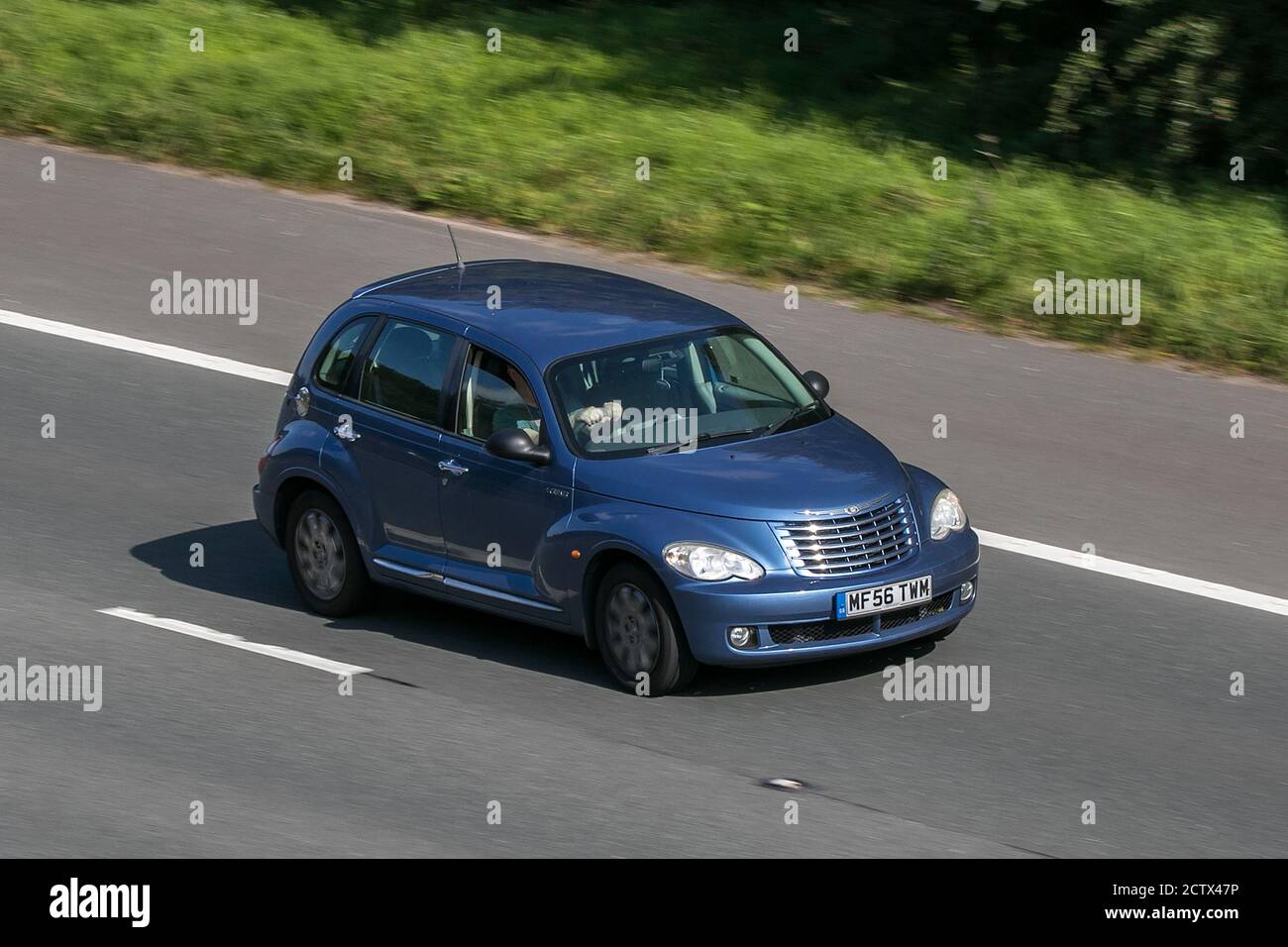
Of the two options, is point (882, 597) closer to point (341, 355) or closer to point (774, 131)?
point (341, 355)

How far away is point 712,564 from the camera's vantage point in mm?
8836

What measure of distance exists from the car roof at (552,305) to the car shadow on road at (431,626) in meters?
1.43

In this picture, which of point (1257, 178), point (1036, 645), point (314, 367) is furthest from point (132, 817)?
point (1257, 178)

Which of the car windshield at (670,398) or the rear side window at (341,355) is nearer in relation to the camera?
the car windshield at (670,398)

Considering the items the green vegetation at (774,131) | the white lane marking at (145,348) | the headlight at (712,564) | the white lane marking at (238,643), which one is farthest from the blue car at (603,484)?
the green vegetation at (774,131)

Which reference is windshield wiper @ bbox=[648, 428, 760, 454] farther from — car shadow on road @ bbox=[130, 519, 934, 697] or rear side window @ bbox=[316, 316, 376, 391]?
rear side window @ bbox=[316, 316, 376, 391]

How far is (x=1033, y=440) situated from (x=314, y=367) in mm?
4873

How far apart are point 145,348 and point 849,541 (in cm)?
729

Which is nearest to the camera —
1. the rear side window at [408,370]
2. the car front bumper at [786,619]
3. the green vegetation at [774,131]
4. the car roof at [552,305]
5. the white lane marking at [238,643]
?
the car front bumper at [786,619]

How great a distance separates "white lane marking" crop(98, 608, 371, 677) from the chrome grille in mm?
2213

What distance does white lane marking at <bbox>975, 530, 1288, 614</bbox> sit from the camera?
10.6 metres

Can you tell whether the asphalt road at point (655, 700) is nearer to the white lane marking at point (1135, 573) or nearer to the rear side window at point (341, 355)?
the white lane marking at point (1135, 573)

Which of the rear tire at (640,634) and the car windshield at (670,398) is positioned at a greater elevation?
the car windshield at (670,398)

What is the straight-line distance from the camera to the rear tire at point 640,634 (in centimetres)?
895
